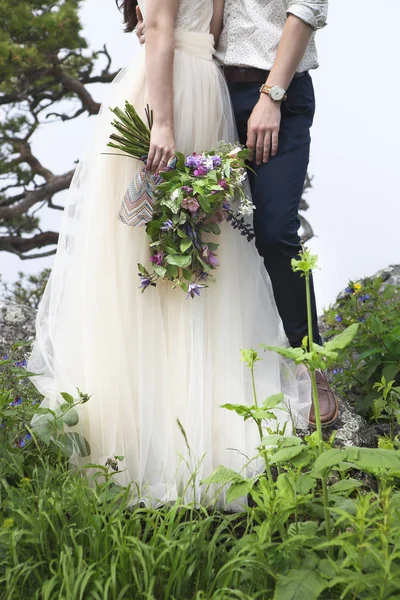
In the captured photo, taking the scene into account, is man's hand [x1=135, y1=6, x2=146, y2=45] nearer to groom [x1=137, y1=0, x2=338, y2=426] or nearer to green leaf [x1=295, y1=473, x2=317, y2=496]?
groom [x1=137, y1=0, x2=338, y2=426]

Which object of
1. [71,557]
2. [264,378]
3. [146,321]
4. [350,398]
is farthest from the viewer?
[350,398]

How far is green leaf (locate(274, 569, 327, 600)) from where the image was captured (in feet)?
4.64

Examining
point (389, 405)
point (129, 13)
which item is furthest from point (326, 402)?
point (129, 13)

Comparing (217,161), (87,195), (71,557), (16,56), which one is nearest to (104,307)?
(87,195)

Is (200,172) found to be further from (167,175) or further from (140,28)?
(140,28)

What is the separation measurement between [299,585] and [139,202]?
3.88 ft

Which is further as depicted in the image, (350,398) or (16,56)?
(16,56)

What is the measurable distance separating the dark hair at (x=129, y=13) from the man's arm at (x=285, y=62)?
1.81 feet

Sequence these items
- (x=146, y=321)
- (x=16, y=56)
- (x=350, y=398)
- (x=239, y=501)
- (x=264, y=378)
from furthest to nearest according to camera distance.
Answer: (x=16, y=56) → (x=350, y=398) → (x=264, y=378) → (x=146, y=321) → (x=239, y=501)

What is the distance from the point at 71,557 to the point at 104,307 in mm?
849

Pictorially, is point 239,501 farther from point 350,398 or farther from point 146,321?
point 350,398

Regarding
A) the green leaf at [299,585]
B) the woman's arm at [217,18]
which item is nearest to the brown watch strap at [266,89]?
the woman's arm at [217,18]

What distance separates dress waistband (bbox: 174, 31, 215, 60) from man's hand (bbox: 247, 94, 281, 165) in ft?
0.71

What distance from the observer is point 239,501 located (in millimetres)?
2143
